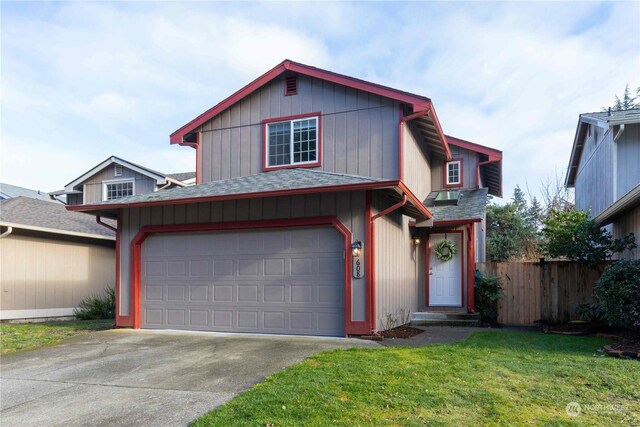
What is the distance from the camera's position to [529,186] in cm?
3170

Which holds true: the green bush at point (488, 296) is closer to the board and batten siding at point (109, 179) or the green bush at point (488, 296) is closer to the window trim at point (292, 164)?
the window trim at point (292, 164)

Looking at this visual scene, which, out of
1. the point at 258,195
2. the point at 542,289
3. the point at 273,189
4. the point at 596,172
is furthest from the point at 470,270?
the point at 596,172

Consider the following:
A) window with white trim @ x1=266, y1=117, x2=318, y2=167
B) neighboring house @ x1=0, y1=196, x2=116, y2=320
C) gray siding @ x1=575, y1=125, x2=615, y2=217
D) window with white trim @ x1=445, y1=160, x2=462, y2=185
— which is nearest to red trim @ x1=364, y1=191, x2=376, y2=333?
window with white trim @ x1=266, y1=117, x2=318, y2=167

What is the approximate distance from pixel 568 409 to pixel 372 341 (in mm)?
3935

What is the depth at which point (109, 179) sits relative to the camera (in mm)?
17312

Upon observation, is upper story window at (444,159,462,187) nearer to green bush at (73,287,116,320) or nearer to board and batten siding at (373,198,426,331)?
board and batten siding at (373,198,426,331)

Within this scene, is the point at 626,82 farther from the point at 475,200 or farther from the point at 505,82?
the point at 475,200

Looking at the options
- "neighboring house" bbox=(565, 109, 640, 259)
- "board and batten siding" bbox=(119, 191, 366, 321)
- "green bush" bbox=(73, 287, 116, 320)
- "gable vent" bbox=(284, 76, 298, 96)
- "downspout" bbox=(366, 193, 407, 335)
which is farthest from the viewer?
"green bush" bbox=(73, 287, 116, 320)

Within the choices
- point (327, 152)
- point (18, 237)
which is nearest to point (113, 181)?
point (18, 237)

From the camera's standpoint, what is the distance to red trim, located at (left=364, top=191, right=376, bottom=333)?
8086mm

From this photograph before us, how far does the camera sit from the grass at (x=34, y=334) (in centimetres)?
815

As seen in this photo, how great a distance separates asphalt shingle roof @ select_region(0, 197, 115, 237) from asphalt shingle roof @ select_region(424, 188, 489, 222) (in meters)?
10.4

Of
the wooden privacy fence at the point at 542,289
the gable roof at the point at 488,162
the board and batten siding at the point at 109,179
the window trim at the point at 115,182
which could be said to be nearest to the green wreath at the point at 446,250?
the wooden privacy fence at the point at 542,289

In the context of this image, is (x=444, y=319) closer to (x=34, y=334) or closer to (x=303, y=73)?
(x=303, y=73)
